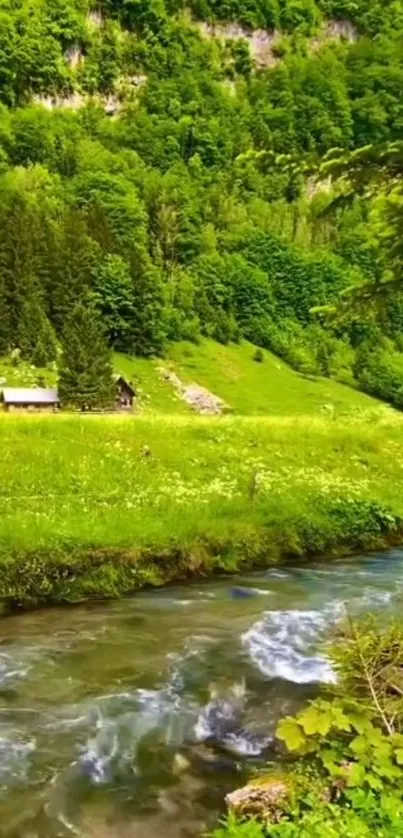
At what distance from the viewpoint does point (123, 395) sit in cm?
10431

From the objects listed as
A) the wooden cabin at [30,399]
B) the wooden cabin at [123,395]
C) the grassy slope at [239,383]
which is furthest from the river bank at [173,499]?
the grassy slope at [239,383]

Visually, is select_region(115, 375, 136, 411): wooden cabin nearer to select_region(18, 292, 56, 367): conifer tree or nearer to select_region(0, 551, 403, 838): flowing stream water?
select_region(18, 292, 56, 367): conifer tree

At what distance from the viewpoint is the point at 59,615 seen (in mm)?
18047

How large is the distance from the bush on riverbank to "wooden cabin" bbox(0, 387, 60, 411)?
79.9 meters

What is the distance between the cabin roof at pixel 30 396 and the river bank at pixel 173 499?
52.5 m

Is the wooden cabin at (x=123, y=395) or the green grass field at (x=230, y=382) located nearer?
the wooden cabin at (x=123, y=395)

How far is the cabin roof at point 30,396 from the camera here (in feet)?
292

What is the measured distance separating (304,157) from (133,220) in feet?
632

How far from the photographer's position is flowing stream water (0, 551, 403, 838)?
9.80m

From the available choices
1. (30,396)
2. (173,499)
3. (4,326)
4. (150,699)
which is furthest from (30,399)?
(150,699)

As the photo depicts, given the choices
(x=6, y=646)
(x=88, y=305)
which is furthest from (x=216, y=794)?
(x=88, y=305)

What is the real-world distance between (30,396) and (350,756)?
8401 centimetres

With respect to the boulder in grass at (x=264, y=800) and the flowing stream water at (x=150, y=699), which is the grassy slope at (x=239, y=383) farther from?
the boulder in grass at (x=264, y=800)

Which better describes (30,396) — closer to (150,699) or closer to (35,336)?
(35,336)
